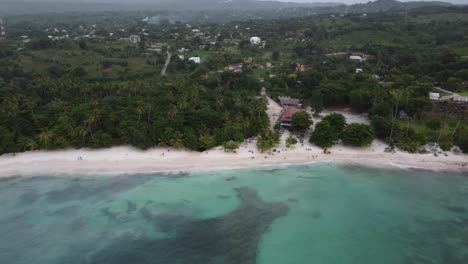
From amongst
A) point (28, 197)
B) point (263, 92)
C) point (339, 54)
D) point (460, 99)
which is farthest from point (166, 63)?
point (460, 99)

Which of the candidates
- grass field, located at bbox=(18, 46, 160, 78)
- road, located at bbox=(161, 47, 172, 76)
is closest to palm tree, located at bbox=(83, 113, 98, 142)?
grass field, located at bbox=(18, 46, 160, 78)

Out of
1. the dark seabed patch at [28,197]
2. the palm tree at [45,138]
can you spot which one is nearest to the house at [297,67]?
the palm tree at [45,138]

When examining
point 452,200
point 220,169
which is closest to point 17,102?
point 220,169

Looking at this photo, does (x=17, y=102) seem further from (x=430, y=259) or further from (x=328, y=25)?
(x=328, y=25)

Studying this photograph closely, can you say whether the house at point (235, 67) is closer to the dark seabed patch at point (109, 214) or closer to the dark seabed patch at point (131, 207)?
the dark seabed patch at point (131, 207)

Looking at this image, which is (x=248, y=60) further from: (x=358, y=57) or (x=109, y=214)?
(x=109, y=214)

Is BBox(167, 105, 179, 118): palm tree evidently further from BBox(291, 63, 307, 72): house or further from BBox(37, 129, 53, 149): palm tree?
BBox(291, 63, 307, 72): house
